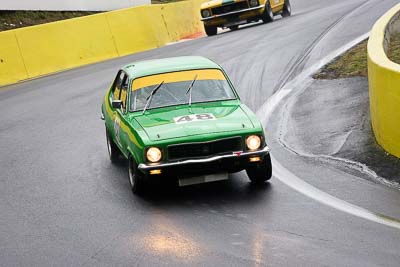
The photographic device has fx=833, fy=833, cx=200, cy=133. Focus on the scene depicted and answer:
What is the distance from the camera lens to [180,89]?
1046 centimetres

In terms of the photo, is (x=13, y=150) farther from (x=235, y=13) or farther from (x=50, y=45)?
(x=235, y=13)

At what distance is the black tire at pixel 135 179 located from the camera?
9438 millimetres

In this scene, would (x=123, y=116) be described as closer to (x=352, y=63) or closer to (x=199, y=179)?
(x=199, y=179)

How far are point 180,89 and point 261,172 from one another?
1.60 meters

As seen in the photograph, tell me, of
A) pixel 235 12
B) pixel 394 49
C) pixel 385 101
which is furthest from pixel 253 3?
pixel 385 101

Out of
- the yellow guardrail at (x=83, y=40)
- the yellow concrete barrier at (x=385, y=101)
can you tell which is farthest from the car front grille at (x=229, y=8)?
the yellow concrete barrier at (x=385, y=101)

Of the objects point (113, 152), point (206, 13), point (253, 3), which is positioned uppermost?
point (113, 152)

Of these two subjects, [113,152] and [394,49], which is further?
[394,49]

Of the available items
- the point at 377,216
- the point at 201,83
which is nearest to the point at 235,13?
the point at 201,83

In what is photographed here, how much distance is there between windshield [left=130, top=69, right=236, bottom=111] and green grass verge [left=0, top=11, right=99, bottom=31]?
1762 cm

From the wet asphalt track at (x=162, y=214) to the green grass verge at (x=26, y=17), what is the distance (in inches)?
504

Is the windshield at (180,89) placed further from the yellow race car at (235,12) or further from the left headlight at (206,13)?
the left headlight at (206,13)

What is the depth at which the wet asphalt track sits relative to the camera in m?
7.17

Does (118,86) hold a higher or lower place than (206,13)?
higher
